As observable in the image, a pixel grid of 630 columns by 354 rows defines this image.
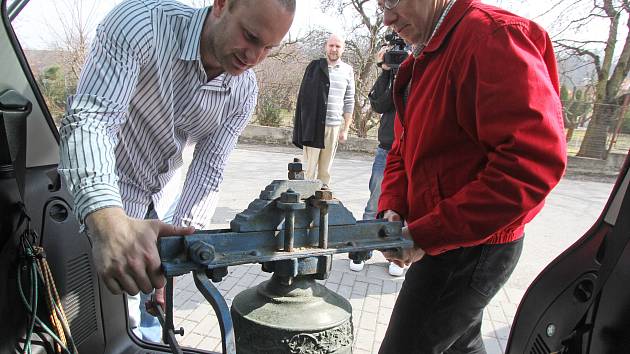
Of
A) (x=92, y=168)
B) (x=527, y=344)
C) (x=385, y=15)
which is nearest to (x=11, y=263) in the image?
(x=92, y=168)

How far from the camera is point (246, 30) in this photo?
5.12 ft

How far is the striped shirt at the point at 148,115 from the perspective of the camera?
1.24 metres

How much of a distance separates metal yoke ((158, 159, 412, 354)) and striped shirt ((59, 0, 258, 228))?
0.35 m

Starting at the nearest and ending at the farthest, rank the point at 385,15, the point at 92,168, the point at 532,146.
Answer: the point at 92,168, the point at 532,146, the point at 385,15

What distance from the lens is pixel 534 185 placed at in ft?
4.58

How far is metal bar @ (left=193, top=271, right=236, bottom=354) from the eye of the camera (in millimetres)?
797

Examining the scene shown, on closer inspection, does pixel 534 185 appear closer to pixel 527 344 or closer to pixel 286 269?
pixel 527 344

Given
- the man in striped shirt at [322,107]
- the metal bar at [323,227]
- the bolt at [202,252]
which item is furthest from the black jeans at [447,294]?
the man in striped shirt at [322,107]

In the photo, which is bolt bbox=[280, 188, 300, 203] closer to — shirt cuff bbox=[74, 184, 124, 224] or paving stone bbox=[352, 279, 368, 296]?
shirt cuff bbox=[74, 184, 124, 224]

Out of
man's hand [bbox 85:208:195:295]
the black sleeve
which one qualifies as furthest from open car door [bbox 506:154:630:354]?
the black sleeve

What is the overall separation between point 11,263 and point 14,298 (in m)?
0.12

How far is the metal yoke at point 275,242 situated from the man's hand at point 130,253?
1.5 inches

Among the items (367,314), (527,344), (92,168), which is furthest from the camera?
(367,314)

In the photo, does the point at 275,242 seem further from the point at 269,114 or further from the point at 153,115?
the point at 269,114
